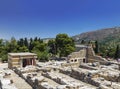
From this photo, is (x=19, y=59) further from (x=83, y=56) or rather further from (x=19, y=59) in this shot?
(x=83, y=56)

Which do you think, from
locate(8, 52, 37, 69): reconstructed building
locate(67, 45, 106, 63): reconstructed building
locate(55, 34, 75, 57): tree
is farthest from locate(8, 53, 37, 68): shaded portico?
locate(55, 34, 75, 57): tree

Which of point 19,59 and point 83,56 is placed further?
point 83,56

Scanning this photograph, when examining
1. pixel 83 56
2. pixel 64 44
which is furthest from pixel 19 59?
pixel 64 44

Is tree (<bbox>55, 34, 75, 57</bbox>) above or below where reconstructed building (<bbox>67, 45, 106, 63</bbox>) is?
above

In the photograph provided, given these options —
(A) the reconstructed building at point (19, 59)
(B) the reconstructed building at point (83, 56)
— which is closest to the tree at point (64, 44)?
(B) the reconstructed building at point (83, 56)

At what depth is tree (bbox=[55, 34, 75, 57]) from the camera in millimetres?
52237

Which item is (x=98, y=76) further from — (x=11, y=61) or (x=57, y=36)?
(x=57, y=36)

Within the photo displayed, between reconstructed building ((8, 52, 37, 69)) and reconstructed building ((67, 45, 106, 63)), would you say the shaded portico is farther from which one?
reconstructed building ((67, 45, 106, 63))

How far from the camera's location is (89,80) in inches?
962

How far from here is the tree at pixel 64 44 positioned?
52237 mm

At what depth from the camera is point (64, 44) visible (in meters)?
53.6

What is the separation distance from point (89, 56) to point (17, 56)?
15060 millimetres

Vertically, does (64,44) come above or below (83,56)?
above

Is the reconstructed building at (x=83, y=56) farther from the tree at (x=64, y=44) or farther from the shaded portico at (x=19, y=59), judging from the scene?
the shaded portico at (x=19, y=59)
